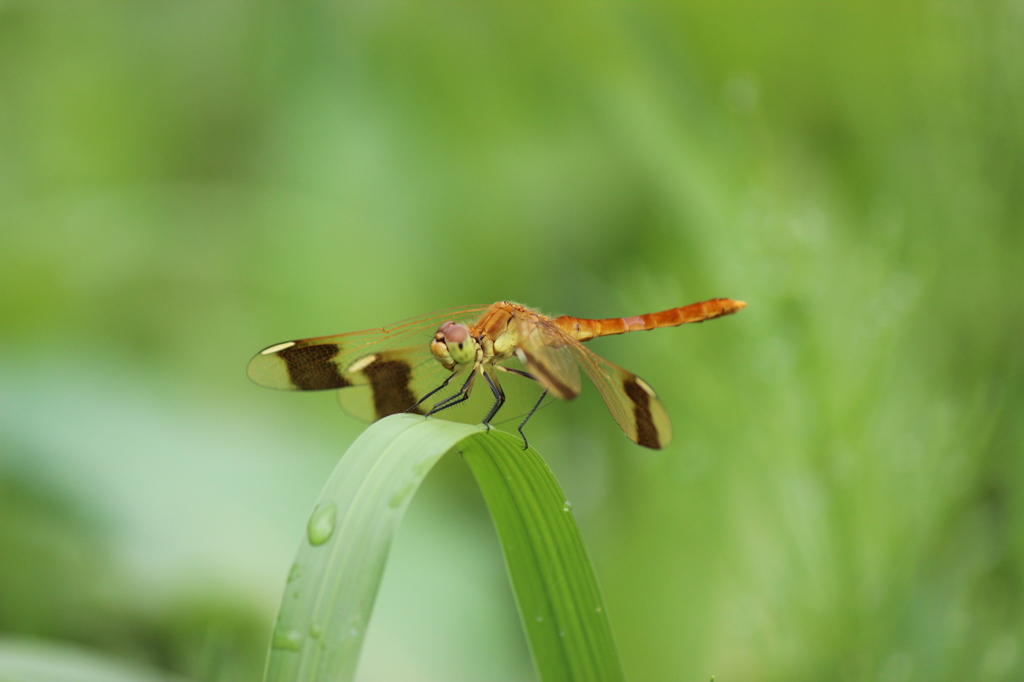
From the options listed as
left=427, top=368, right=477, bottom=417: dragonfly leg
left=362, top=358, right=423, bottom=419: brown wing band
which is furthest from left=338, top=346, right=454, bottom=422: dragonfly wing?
left=427, top=368, right=477, bottom=417: dragonfly leg

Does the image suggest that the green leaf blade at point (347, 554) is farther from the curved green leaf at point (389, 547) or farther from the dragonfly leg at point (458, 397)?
the dragonfly leg at point (458, 397)

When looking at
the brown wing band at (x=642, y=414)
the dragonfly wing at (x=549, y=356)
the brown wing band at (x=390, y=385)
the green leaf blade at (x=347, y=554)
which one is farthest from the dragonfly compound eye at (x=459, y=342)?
the green leaf blade at (x=347, y=554)

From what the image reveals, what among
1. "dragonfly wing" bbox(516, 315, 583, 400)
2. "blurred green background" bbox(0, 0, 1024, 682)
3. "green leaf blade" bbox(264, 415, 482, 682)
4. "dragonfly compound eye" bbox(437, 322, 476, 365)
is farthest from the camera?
"blurred green background" bbox(0, 0, 1024, 682)

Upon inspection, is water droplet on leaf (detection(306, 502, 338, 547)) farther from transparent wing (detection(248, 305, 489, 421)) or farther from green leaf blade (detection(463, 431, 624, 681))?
transparent wing (detection(248, 305, 489, 421))

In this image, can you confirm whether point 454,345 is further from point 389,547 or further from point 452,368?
point 389,547

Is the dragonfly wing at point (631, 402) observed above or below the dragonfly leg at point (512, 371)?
Result: below

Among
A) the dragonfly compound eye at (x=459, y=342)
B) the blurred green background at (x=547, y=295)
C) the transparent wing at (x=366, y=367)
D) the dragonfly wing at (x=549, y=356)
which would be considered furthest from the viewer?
the blurred green background at (x=547, y=295)
